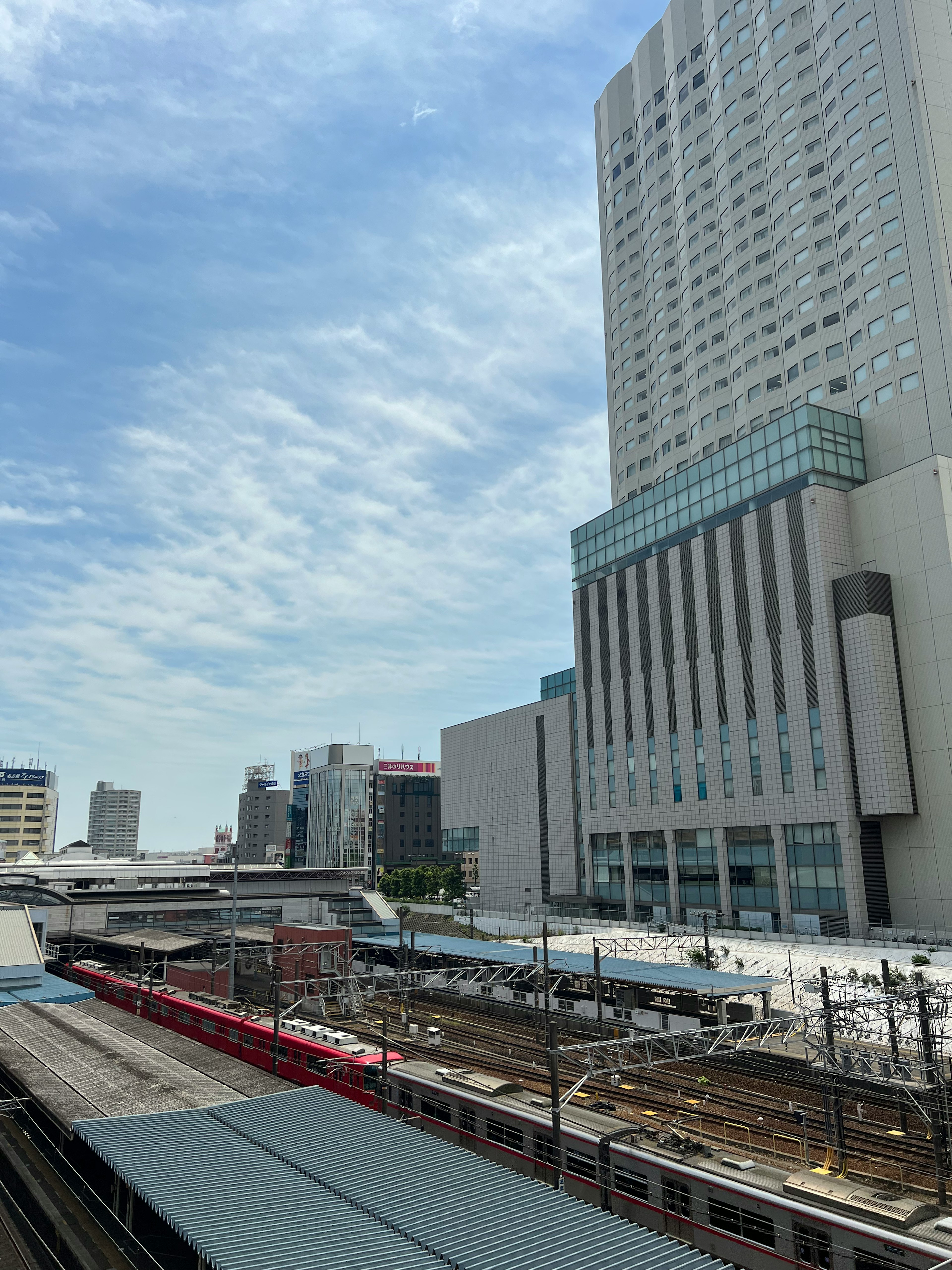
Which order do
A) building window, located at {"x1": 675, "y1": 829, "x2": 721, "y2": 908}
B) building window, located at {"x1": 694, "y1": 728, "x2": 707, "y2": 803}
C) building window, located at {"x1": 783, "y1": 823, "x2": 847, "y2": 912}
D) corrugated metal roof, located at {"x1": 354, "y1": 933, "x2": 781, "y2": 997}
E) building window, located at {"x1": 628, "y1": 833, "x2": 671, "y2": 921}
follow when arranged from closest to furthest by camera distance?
corrugated metal roof, located at {"x1": 354, "y1": 933, "x2": 781, "y2": 997}, building window, located at {"x1": 783, "y1": 823, "x2": 847, "y2": 912}, building window, located at {"x1": 675, "y1": 829, "x2": 721, "y2": 908}, building window, located at {"x1": 694, "y1": 728, "x2": 707, "y2": 803}, building window, located at {"x1": 628, "y1": 833, "x2": 671, "y2": 921}

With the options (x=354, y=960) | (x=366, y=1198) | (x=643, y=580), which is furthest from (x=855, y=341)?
(x=366, y=1198)

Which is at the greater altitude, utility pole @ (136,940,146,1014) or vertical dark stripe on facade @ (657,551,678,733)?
vertical dark stripe on facade @ (657,551,678,733)

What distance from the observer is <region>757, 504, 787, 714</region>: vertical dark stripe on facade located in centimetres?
6638

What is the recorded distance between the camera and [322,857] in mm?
162500

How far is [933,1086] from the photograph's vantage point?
22.2 metres

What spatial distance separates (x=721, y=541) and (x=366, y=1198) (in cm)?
6363

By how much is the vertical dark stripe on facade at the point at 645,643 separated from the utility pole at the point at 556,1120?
2259 inches

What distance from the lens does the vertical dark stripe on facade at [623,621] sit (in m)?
82.4

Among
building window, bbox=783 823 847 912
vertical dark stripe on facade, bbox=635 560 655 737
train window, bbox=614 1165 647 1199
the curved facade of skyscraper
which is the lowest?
train window, bbox=614 1165 647 1199

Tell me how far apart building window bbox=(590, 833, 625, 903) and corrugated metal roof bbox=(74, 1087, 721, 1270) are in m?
61.4

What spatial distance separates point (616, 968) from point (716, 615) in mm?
36934

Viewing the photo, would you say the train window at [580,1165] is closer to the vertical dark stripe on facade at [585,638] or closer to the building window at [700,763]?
the building window at [700,763]

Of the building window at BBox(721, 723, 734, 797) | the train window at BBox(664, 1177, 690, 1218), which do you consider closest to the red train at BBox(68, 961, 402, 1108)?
the train window at BBox(664, 1177, 690, 1218)

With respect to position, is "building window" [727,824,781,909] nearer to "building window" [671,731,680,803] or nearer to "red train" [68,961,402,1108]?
"building window" [671,731,680,803]
